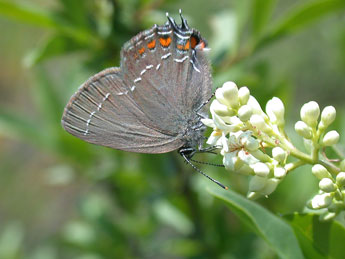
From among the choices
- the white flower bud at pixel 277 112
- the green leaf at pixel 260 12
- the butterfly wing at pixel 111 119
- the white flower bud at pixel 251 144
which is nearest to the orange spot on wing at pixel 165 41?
the butterfly wing at pixel 111 119

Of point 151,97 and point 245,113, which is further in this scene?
point 151,97

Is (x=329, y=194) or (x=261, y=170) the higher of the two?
(x=261, y=170)

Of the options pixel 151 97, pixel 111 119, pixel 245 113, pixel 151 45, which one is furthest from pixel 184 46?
pixel 245 113

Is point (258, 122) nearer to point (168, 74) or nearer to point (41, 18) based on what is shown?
point (168, 74)

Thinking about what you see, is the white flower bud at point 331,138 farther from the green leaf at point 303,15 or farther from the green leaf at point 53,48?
the green leaf at point 53,48

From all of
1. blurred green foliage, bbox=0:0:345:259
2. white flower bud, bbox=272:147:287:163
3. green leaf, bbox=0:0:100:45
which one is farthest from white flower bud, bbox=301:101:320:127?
green leaf, bbox=0:0:100:45

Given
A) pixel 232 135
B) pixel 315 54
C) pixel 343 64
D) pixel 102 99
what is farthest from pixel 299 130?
pixel 315 54

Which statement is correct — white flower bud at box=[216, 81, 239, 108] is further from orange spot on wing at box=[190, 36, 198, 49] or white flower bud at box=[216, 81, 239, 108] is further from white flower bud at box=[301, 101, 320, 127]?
orange spot on wing at box=[190, 36, 198, 49]
